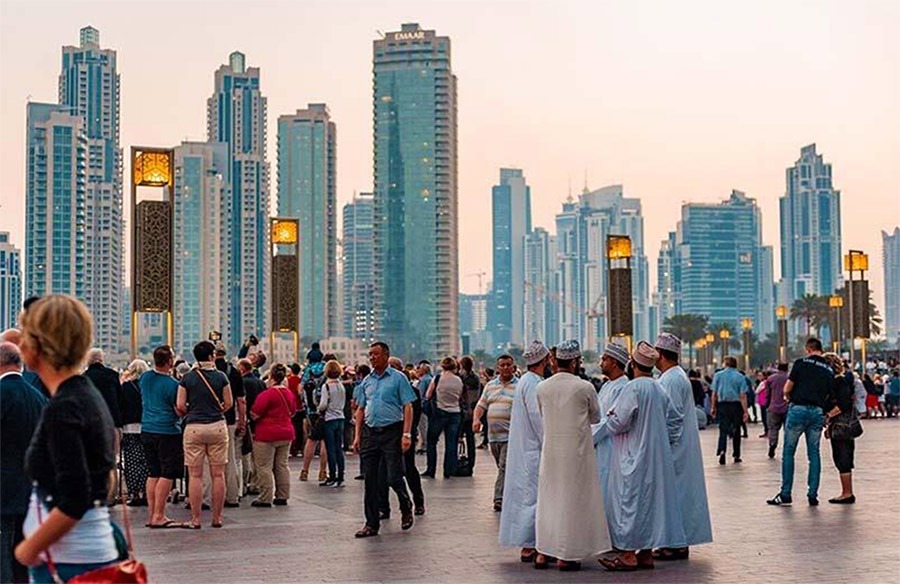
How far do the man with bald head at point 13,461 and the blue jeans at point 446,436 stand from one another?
1227 cm

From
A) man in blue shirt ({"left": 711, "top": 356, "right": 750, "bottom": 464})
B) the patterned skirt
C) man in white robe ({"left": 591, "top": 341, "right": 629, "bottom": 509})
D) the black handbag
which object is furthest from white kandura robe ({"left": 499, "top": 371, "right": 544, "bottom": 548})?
man in blue shirt ({"left": 711, "top": 356, "right": 750, "bottom": 464})

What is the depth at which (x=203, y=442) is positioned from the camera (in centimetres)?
Answer: 1334

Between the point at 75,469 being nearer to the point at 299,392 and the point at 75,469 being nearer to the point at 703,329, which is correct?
the point at 299,392

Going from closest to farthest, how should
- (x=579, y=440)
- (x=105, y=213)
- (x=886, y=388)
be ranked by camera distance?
(x=579, y=440) < (x=886, y=388) < (x=105, y=213)

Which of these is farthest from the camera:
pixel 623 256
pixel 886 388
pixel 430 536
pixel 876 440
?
pixel 886 388

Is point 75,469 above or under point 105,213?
under

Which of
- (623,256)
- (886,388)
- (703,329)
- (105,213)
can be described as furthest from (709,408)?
(703,329)

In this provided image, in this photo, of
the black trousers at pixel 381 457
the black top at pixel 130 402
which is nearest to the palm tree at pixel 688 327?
the black top at pixel 130 402

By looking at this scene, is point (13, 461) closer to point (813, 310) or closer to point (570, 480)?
point (570, 480)

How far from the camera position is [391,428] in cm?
1284

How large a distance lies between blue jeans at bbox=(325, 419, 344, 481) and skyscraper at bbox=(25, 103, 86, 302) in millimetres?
94649

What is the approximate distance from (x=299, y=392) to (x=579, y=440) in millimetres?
11840

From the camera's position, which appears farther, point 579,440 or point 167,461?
A: point 167,461

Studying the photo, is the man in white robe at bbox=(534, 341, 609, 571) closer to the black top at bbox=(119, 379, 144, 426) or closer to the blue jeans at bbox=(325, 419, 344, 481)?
the black top at bbox=(119, 379, 144, 426)
